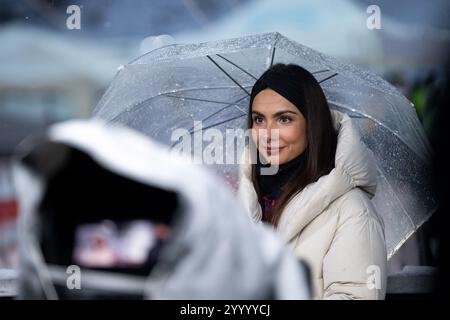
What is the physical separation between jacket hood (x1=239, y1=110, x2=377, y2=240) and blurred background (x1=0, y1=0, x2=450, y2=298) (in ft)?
2.05

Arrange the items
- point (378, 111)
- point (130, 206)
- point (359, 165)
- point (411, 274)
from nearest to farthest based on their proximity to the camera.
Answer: point (130, 206) < point (359, 165) < point (378, 111) < point (411, 274)

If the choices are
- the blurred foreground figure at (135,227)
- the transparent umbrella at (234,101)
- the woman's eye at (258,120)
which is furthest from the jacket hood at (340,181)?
the blurred foreground figure at (135,227)

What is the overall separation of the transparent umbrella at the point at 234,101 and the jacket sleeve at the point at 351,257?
19.2 inches

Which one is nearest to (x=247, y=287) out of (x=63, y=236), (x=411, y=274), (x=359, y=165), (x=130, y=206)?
(x=130, y=206)

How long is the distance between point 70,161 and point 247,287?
0.34m

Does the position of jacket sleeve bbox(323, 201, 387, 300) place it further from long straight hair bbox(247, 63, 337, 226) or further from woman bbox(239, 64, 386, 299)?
long straight hair bbox(247, 63, 337, 226)

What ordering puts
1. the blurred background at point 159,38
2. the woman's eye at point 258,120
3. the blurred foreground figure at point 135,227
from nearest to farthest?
the blurred foreground figure at point 135,227 → the woman's eye at point 258,120 → the blurred background at point 159,38

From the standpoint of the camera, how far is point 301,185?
2490 millimetres

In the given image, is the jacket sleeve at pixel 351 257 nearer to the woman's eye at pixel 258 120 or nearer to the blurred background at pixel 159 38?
the woman's eye at pixel 258 120

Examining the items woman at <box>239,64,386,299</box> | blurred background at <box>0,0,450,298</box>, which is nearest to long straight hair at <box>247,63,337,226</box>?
woman at <box>239,64,386,299</box>

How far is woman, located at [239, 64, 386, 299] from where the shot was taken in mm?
2318

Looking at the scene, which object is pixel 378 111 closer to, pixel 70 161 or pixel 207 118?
pixel 207 118

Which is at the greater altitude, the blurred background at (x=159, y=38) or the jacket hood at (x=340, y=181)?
the blurred background at (x=159, y=38)

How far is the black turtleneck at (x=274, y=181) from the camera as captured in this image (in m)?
2.52
